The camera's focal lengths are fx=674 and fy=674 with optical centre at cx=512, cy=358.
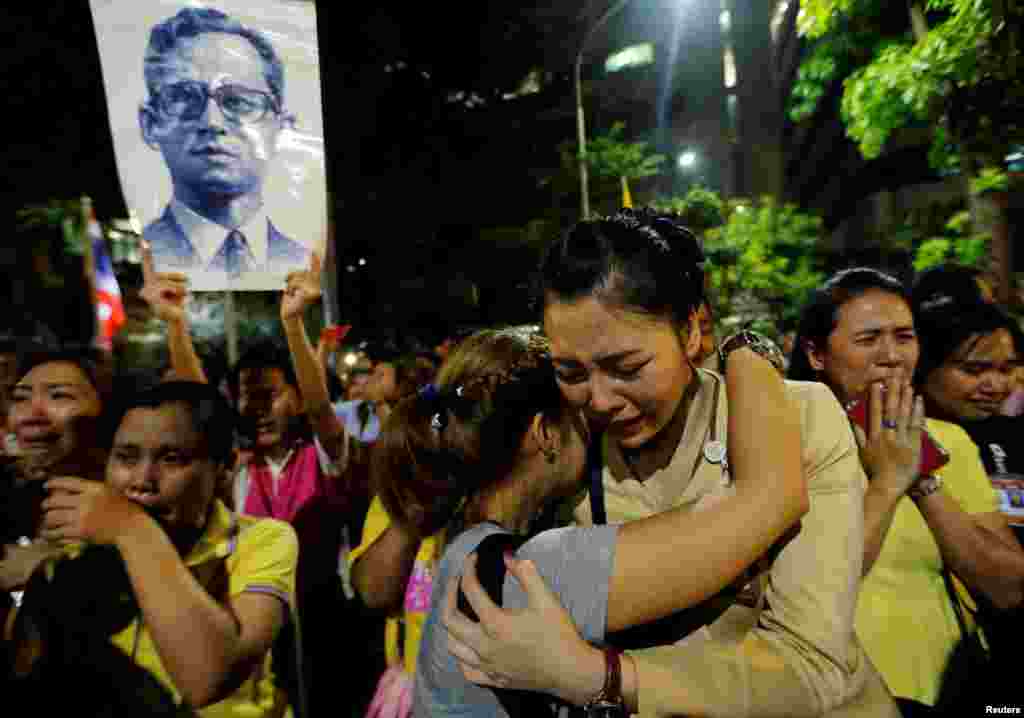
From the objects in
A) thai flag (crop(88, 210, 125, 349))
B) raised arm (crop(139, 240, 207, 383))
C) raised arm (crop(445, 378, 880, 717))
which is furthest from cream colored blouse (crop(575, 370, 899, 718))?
thai flag (crop(88, 210, 125, 349))

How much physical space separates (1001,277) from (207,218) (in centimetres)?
769

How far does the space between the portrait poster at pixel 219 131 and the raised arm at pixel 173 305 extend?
0.14 metres

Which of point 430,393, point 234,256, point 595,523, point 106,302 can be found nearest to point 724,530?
point 595,523

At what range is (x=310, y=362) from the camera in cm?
310

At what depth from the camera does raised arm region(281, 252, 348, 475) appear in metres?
2.79

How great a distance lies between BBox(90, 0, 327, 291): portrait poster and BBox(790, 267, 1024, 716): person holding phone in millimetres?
2133

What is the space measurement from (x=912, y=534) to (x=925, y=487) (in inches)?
7.6

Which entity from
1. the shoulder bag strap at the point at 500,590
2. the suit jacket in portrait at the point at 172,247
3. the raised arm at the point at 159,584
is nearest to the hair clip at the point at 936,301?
the shoulder bag strap at the point at 500,590

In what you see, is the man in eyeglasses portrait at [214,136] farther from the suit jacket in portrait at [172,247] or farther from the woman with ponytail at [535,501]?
the woman with ponytail at [535,501]

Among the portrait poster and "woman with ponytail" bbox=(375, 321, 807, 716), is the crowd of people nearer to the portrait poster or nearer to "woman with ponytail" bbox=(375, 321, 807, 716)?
"woman with ponytail" bbox=(375, 321, 807, 716)

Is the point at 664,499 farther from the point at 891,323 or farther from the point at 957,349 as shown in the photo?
the point at 957,349

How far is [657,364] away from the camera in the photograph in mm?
1564

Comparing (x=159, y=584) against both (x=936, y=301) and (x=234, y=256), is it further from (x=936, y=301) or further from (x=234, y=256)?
(x=936, y=301)

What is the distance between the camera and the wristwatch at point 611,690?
1331 millimetres
